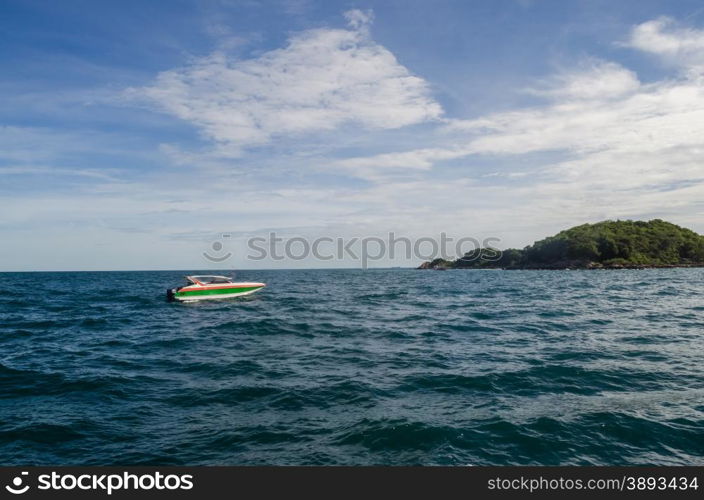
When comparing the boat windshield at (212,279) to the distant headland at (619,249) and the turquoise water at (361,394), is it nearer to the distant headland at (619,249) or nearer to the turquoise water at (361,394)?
the turquoise water at (361,394)

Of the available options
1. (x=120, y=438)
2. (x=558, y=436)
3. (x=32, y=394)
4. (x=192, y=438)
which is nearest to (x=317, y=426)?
(x=192, y=438)

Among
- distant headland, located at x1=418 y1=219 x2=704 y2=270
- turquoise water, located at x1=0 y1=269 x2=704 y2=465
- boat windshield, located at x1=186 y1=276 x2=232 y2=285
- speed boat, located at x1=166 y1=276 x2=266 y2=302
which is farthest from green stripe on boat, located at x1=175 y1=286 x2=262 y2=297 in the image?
distant headland, located at x1=418 y1=219 x2=704 y2=270

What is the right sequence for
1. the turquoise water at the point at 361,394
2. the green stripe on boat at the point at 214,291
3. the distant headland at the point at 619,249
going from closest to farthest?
the turquoise water at the point at 361,394 < the green stripe on boat at the point at 214,291 < the distant headland at the point at 619,249

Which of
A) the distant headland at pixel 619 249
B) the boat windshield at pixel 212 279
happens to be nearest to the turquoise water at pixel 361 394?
the boat windshield at pixel 212 279

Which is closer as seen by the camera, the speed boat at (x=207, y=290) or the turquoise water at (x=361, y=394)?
the turquoise water at (x=361, y=394)

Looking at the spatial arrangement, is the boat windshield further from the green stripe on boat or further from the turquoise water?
the turquoise water

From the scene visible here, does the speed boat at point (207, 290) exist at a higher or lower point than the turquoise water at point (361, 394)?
higher

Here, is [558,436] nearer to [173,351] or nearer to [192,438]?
[192,438]
